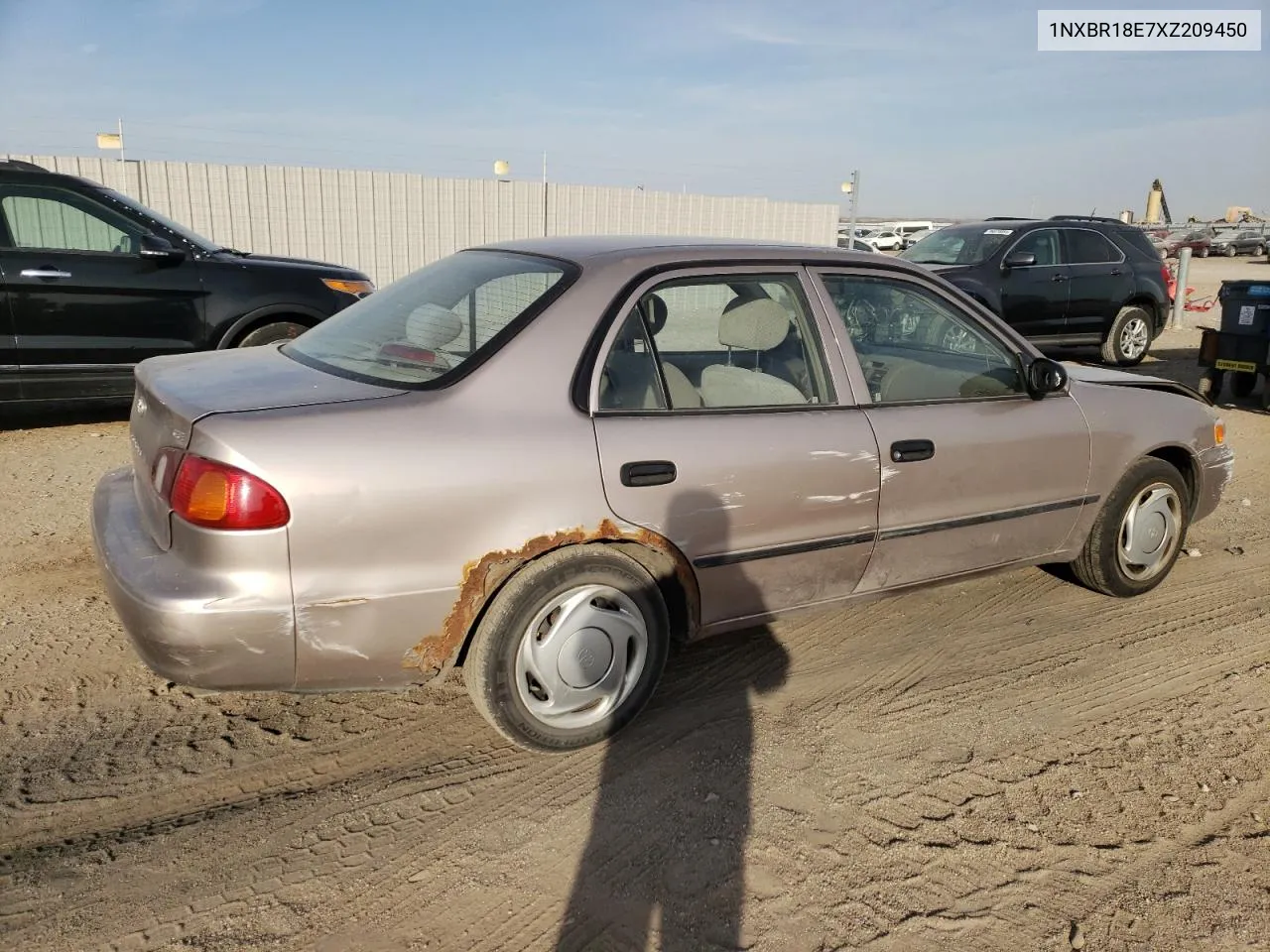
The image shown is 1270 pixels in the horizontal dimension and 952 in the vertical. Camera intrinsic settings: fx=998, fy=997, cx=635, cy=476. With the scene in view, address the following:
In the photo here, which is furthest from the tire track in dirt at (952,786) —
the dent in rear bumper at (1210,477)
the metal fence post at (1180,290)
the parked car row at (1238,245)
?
the parked car row at (1238,245)

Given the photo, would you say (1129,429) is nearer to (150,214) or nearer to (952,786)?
(952,786)

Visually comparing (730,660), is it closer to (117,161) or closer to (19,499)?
(19,499)

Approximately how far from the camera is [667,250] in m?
3.45

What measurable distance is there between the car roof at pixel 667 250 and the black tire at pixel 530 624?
101 centimetres

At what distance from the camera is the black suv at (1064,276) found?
1081 cm

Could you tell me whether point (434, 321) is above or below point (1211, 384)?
above

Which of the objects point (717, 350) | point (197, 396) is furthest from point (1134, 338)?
point (197, 396)

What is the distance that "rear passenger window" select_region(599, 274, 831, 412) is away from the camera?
126 inches

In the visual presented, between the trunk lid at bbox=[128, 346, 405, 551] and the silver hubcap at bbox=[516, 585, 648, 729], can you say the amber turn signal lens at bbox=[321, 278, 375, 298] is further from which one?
the silver hubcap at bbox=[516, 585, 648, 729]

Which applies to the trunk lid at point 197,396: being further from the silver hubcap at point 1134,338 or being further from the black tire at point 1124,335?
the silver hubcap at point 1134,338

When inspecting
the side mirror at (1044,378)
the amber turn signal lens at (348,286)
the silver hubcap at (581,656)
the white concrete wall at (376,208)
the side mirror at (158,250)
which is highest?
the white concrete wall at (376,208)

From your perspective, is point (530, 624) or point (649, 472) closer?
point (530, 624)

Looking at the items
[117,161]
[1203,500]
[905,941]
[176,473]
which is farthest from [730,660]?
[117,161]

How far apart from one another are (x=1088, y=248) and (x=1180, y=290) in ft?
18.1
